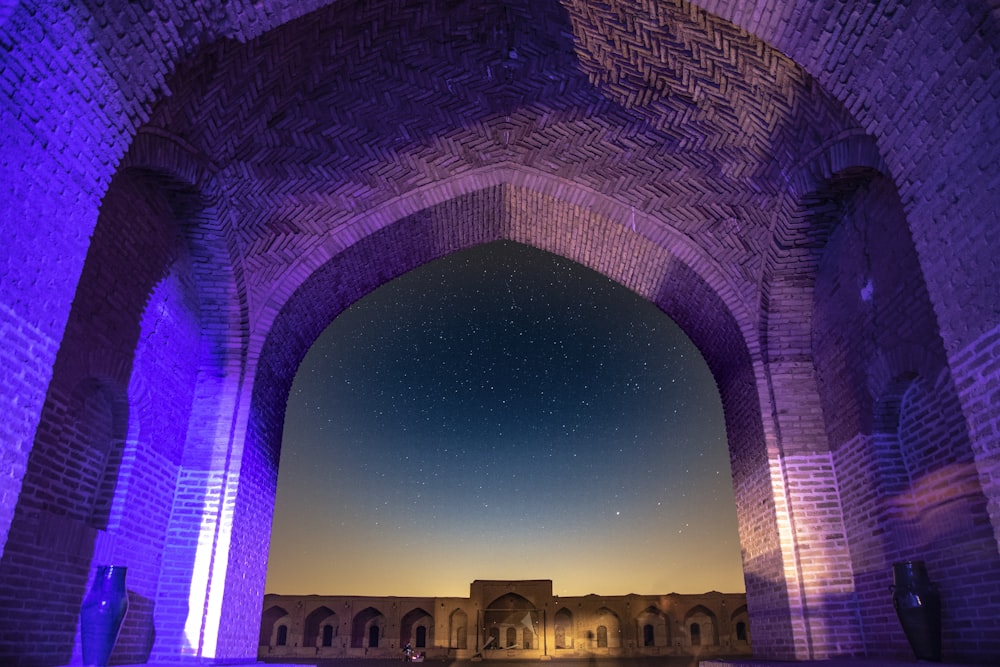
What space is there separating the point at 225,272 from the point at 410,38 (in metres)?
2.71

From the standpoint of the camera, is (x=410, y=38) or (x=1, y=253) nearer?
(x=1, y=253)

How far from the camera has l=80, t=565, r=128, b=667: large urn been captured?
466 centimetres

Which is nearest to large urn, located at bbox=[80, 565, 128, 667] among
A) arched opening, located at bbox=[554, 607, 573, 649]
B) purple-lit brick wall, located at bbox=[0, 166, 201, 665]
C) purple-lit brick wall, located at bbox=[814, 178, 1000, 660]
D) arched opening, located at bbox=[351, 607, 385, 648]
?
purple-lit brick wall, located at bbox=[0, 166, 201, 665]

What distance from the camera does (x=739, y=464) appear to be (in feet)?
23.2

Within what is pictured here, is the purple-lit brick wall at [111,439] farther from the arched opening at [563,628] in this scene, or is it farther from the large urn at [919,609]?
the arched opening at [563,628]

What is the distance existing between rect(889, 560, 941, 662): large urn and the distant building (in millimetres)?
24082

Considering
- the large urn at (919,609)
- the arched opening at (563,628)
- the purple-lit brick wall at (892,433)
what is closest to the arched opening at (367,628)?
the arched opening at (563,628)

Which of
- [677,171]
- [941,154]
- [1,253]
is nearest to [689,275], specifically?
[677,171]

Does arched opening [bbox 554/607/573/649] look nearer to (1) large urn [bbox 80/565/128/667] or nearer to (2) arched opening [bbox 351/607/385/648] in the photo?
(2) arched opening [bbox 351/607/385/648]

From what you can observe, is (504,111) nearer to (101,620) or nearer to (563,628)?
(101,620)

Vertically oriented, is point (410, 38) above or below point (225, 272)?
above

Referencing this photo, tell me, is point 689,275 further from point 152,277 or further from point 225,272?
point 152,277

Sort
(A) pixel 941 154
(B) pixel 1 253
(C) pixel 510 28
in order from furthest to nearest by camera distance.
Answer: (C) pixel 510 28
(A) pixel 941 154
(B) pixel 1 253

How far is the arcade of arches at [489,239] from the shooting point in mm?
3557
